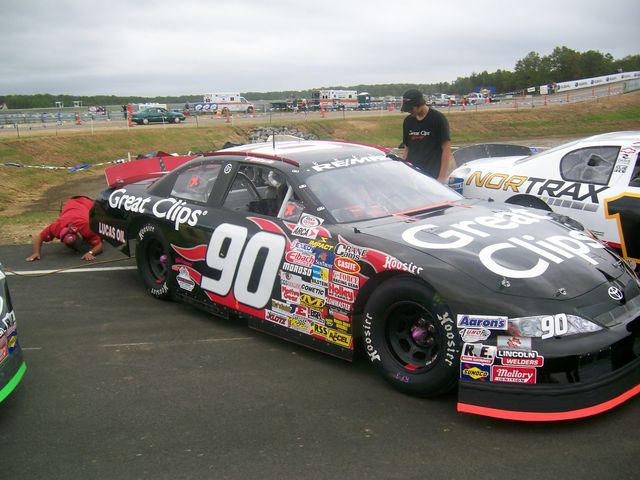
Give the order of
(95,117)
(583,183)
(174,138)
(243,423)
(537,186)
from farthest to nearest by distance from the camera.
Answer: (95,117) → (174,138) → (537,186) → (583,183) → (243,423)

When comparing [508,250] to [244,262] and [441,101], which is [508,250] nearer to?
[244,262]

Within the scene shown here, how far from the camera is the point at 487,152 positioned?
8117 mm

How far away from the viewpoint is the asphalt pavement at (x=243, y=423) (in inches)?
123

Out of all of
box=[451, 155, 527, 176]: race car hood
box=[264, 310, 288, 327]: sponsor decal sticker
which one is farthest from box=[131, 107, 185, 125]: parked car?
box=[264, 310, 288, 327]: sponsor decal sticker

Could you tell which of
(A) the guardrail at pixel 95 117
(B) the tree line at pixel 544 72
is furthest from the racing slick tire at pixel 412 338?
(B) the tree line at pixel 544 72

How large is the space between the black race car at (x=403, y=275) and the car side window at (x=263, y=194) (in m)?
0.01

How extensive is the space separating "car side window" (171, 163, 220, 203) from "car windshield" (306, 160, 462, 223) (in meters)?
1.17

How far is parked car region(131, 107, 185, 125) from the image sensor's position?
3756 cm

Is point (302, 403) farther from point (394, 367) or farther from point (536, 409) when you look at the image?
point (536, 409)

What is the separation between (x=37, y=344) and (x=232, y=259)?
178 centimetres

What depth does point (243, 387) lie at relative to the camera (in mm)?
4137

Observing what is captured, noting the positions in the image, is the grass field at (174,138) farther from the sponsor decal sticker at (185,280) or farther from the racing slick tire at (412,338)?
Answer: the racing slick tire at (412,338)

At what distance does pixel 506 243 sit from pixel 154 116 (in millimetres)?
36683

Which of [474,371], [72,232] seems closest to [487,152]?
[474,371]
